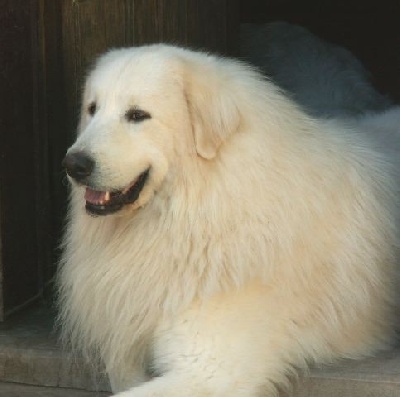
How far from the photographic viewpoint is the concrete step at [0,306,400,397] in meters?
3.82

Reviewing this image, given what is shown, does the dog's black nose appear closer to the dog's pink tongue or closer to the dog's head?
the dog's head

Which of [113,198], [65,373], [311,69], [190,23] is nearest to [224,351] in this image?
[113,198]

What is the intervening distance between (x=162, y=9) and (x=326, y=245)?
2.42m

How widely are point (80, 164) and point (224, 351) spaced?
2.86 feet

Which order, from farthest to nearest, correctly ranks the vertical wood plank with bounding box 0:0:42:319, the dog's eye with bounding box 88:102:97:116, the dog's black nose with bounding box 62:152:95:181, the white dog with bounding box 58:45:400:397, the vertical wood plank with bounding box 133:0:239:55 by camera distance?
the vertical wood plank with bounding box 133:0:239:55, the vertical wood plank with bounding box 0:0:42:319, the dog's eye with bounding box 88:102:97:116, the white dog with bounding box 58:45:400:397, the dog's black nose with bounding box 62:152:95:181

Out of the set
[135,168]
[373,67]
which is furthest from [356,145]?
[373,67]

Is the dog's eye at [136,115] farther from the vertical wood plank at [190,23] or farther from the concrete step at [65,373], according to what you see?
the vertical wood plank at [190,23]

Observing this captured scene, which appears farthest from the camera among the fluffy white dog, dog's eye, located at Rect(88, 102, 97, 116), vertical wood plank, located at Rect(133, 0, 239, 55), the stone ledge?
the fluffy white dog

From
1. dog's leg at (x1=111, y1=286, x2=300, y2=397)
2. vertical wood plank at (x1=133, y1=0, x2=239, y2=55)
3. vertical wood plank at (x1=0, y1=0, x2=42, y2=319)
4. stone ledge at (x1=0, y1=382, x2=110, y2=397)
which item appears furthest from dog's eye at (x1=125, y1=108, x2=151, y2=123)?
vertical wood plank at (x1=133, y1=0, x2=239, y2=55)

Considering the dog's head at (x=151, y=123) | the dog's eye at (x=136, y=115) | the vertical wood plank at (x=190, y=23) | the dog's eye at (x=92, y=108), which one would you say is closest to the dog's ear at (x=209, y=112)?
the dog's head at (x=151, y=123)

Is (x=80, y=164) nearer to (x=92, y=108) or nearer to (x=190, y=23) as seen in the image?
(x=92, y=108)

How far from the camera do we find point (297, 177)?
381 centimetres

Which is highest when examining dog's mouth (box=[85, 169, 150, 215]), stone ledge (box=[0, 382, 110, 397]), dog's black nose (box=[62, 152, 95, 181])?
dog's black nose (box=[62, 152, 95, 181])

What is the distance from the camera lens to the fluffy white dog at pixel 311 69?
6648 millimetres
